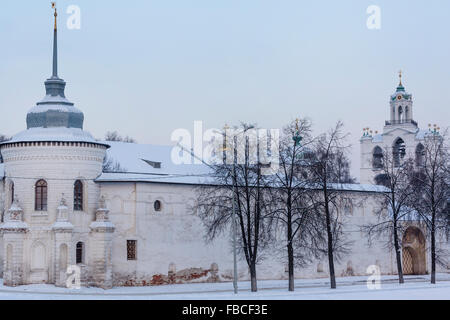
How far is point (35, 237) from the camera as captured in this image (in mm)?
52406

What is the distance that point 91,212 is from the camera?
176 ft

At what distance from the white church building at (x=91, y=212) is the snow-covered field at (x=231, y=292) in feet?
5.35

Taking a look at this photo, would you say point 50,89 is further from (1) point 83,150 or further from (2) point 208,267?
(2) point 208,267

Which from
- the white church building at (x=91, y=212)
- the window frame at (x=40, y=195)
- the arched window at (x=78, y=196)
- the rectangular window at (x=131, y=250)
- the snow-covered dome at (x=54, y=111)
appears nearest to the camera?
the white church building at (x=91, y=212)

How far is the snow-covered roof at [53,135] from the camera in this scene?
52531 millimetres

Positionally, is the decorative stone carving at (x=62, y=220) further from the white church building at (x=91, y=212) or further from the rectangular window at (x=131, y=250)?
the rectangular window at (x=131, y=250)

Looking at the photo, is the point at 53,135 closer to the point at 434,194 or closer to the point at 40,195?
the point at 40,195

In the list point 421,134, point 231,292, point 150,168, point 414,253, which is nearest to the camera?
point 231,292

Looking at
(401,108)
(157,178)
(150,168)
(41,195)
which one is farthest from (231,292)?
(401,108)

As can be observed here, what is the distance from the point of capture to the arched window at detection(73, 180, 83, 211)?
175 feet

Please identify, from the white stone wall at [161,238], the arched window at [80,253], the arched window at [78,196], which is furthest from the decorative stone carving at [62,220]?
the white stone wall at [161,238]

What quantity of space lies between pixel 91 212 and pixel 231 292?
10244 mm

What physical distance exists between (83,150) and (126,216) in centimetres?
494
